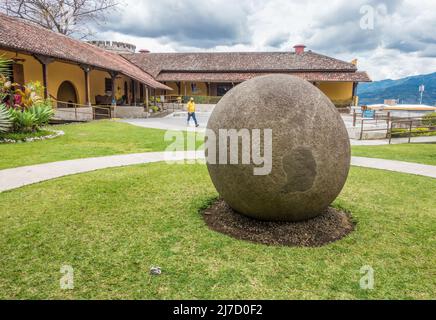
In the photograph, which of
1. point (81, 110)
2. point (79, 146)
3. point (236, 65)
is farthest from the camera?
point (236, 65)

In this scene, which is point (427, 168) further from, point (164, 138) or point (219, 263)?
point (164, 138)

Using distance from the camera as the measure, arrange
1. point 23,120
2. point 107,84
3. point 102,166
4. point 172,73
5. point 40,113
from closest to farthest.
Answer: point 102,166 < point 23,120 < point 40,113 < point 107,84 < point 172,73

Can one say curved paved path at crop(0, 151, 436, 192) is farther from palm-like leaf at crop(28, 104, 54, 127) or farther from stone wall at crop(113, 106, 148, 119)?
stone wall at crop(113, 106, 148, 119)

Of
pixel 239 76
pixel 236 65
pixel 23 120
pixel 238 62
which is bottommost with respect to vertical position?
pixel 23 120

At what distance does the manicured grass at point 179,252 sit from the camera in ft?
10.5

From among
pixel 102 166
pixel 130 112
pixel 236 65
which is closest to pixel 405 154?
pixel 102 166

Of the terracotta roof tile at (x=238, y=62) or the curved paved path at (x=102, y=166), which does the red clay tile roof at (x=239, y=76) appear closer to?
the terracotta roof tile at (x=238, y=62)

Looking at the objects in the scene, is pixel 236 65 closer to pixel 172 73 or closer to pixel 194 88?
pixel 194 88

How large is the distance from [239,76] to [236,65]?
2.57 meters

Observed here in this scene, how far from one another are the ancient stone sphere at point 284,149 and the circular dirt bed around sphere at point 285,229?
164 mm

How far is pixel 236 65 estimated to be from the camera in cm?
3531

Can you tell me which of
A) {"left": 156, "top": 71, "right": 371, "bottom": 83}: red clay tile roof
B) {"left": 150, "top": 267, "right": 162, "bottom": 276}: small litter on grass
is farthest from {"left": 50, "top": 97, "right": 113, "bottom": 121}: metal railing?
{"left": 150, "top": 267, "right": 162, "bottom": 276}: small litter on grass

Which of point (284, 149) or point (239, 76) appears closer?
point (284, 149)

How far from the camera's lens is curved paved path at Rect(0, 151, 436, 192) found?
7125mm
